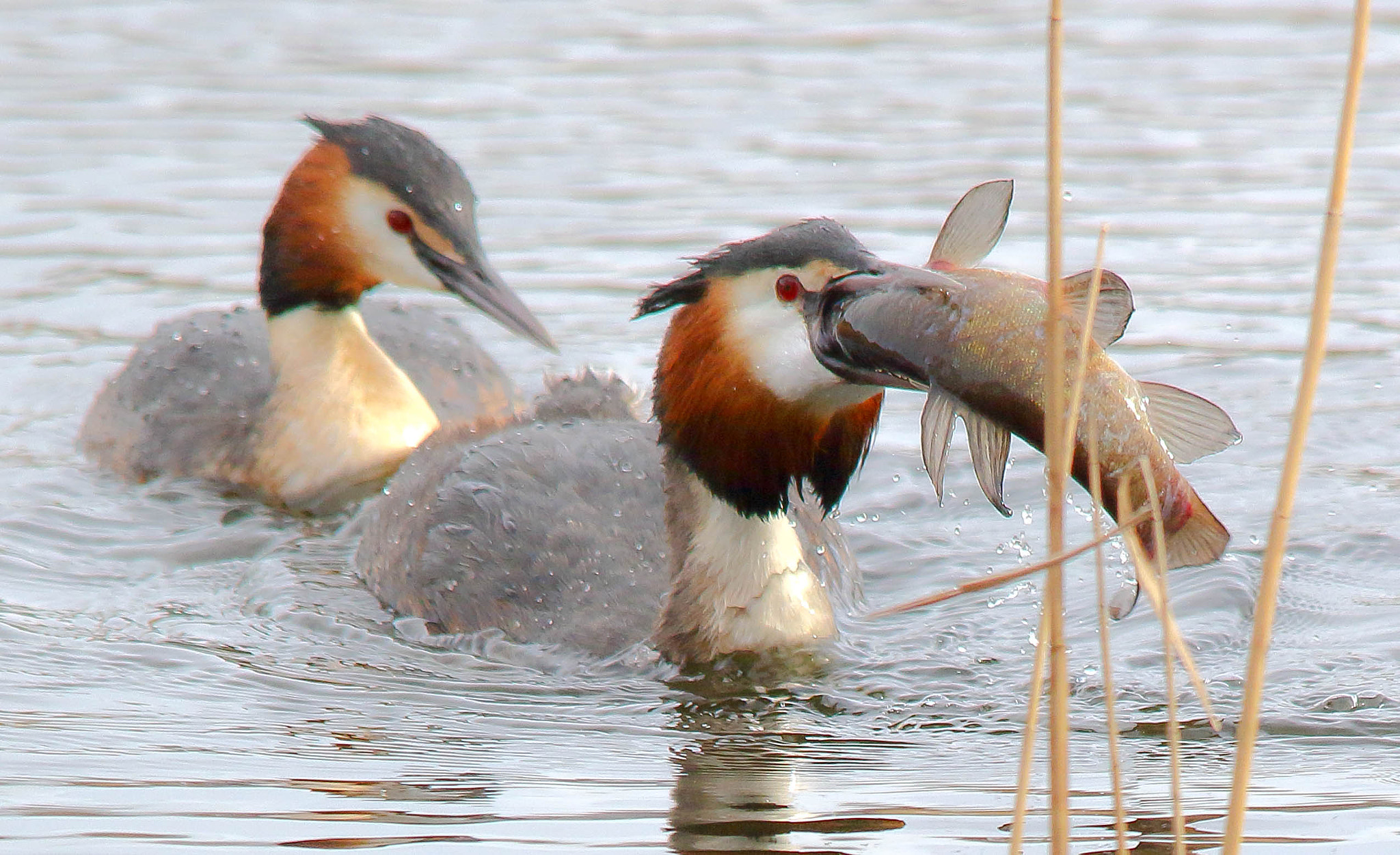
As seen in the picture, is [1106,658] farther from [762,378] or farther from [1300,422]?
[762,378]

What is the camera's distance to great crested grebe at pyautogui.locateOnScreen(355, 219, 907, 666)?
181 inches

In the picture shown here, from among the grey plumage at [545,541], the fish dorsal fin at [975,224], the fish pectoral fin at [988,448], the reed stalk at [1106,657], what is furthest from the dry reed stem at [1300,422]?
the grey plumage at [545,541]

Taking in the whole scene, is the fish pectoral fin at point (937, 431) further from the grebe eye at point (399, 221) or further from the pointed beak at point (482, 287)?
the grebe eye at point (399, 221)

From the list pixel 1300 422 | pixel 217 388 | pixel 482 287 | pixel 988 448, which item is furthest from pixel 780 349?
pixel 217 388

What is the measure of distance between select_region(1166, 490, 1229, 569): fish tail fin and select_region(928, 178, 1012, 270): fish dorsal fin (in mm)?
649

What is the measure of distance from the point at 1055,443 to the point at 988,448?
713 mm

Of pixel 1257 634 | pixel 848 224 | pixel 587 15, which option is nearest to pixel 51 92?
pixel 587 15

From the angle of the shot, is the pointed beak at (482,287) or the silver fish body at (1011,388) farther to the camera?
the pointed beak at (482,287)

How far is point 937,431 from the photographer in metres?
3.78

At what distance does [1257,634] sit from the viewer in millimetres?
2936

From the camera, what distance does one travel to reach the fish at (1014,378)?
11.5 ft

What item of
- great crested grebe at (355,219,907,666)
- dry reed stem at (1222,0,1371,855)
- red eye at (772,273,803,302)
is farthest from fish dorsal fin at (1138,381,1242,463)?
red eye at (772,273,803,302)

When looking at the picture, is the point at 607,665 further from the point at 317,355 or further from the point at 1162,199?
the point at 1162,199

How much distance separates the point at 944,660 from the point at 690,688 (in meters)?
0.69
